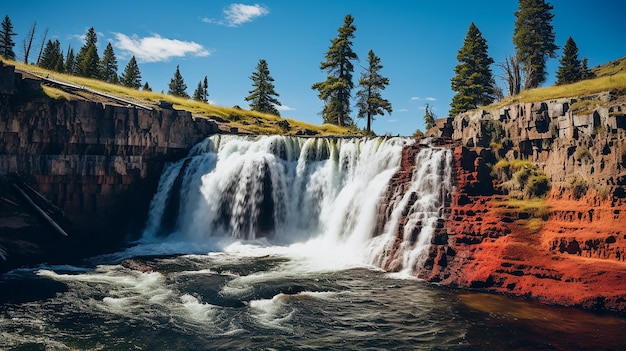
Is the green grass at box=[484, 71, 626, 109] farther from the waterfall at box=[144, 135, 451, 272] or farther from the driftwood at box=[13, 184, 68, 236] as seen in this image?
the driftwood at box=[13, 184, 68, 236]

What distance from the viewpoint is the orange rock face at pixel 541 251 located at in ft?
57.4

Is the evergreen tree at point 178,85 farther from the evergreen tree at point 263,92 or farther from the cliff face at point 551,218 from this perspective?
the cliff face at point 551,218

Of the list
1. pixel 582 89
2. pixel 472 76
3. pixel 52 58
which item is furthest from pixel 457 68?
pixel 52 58

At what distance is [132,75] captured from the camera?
84062mm

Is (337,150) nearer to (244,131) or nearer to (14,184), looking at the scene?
(244,131)

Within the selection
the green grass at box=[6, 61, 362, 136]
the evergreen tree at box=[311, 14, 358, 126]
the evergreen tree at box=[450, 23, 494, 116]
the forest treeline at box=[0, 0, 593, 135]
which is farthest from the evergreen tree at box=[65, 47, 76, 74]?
the evergreen tree at box=[450, 23, 494, 116]

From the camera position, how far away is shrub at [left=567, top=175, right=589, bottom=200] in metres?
20.4

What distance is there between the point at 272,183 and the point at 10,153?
1720 centimetres

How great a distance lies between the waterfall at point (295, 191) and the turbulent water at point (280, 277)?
90mm

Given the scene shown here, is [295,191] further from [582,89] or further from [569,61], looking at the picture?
[569,61]

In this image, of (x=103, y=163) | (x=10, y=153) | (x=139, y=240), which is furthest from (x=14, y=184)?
(x=139, y=240)

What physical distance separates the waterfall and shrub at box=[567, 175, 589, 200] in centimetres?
588

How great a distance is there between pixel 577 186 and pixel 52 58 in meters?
74.3

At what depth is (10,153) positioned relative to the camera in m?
28.0
